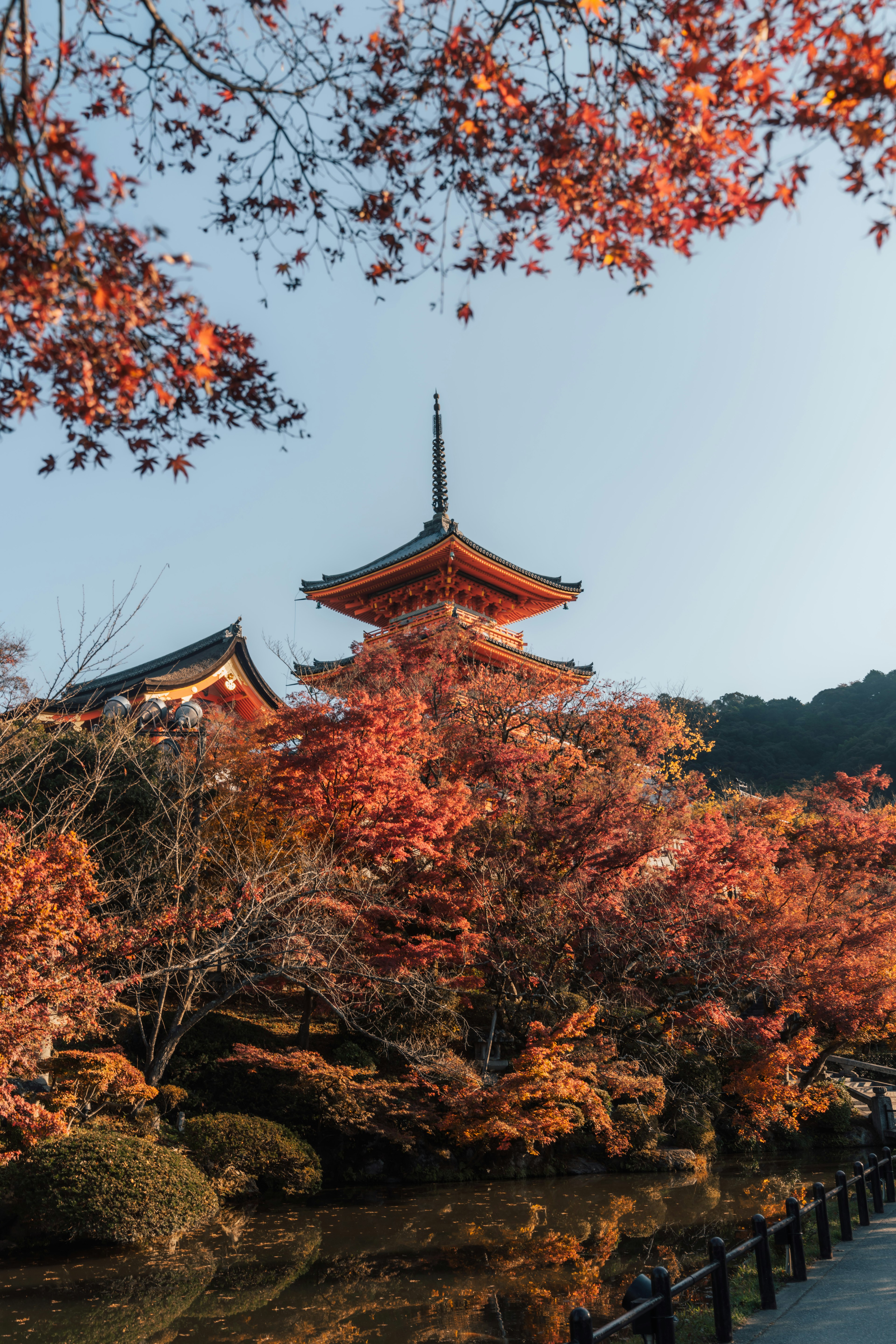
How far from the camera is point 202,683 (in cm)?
2319

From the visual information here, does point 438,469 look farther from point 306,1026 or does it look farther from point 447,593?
point 306,1026

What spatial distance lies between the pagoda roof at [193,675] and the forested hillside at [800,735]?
28.5 m

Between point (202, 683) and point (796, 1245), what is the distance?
1925 centimetres

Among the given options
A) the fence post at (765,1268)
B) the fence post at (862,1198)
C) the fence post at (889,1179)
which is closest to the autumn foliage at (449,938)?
the fence post at (889,1179)

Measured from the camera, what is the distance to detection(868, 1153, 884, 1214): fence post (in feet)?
30.6

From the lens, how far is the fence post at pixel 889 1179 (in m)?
10.0

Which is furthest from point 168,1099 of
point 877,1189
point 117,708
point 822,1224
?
point 117,708

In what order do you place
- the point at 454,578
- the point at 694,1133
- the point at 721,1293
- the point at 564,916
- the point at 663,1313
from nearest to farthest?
the point at 663,1313, the point at 721,1293, the point at 564,916, the point at 694,1133, the point at 454,578

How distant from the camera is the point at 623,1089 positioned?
517 inches

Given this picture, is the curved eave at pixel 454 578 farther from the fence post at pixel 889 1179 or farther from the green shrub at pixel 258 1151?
the fence post at pixel 889 1179

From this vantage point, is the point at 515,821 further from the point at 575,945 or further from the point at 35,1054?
the point at 35,1054

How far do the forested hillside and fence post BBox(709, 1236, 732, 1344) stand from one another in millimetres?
42342

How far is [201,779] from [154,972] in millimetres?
3961

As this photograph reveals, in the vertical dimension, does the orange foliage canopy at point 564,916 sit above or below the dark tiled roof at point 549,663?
below
